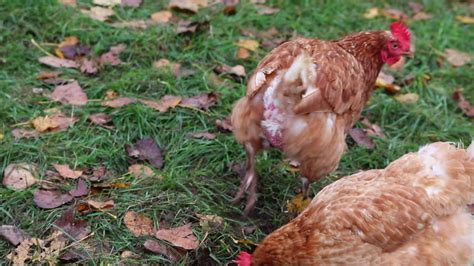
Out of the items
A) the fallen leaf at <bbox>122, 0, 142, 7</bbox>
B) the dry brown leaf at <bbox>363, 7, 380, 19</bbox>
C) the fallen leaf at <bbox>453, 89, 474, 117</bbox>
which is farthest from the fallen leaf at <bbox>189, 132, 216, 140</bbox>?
the dry brown leaf at <bbox>363, 7, 380, 19</bbox>

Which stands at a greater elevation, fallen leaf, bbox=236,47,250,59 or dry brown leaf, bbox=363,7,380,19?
fallen leaf, bbox=236,47,250,59

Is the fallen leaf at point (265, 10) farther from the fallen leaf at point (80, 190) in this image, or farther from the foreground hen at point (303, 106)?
the fallen leaf at point (80, 190)

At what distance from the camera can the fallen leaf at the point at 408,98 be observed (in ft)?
14.7

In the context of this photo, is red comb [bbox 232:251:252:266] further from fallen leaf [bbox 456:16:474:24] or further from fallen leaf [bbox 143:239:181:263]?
fallen leaf [bbox 456:16:474:24]

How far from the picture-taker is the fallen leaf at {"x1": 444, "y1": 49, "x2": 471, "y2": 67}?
4945mm

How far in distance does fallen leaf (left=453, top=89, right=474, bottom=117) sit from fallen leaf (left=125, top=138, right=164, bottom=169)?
2033 millimetres

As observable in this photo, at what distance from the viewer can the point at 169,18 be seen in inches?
192

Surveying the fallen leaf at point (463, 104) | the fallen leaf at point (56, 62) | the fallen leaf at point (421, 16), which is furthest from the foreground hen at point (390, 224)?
the fallen leaf at point (421, 16)

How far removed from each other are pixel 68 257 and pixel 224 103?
153cm

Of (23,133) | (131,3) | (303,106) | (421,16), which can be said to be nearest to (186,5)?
(131,3)

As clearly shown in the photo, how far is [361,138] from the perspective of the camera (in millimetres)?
4090

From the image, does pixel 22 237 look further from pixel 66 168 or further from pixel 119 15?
pixel 119 15

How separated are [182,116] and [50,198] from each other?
0.99 meters

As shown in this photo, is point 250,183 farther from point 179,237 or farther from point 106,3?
point 106,3
